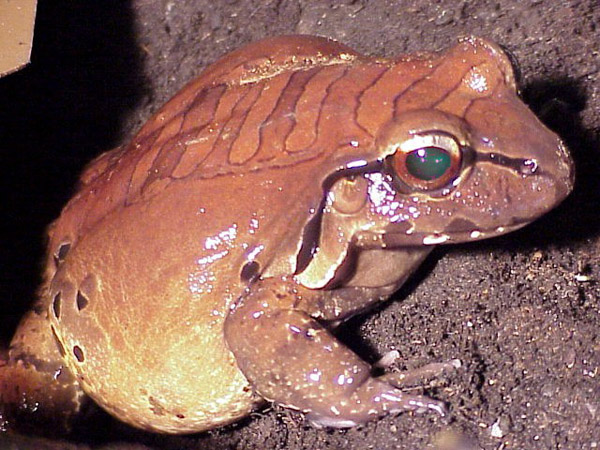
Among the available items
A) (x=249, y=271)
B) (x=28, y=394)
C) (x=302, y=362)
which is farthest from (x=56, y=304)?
(x=302, y=362)

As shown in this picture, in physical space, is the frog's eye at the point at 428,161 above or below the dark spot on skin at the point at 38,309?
above

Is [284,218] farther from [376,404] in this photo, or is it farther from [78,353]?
[78,353]

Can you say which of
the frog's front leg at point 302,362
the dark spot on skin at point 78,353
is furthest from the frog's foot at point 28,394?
the frog's front leg at point 302,362

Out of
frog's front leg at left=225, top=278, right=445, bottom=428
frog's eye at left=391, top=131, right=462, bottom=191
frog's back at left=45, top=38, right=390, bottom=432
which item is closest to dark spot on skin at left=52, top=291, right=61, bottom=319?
frog's back at left=45, top=38, right=390, bottom=432

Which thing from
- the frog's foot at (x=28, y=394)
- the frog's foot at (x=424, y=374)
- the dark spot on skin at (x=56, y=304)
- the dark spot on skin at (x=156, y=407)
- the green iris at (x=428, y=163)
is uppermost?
the green iris at (x=428, y=163)

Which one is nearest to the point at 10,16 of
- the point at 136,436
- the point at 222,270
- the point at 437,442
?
the point at 222,270

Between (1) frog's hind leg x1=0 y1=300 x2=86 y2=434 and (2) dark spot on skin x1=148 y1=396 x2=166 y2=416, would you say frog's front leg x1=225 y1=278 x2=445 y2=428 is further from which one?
(1) frog's hind leg x1=0 y1=300 x2=86 y2=434

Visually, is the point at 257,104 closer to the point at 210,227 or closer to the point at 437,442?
the point at 210,227

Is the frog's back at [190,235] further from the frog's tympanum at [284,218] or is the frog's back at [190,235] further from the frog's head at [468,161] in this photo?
the frog's head at [468,161]
